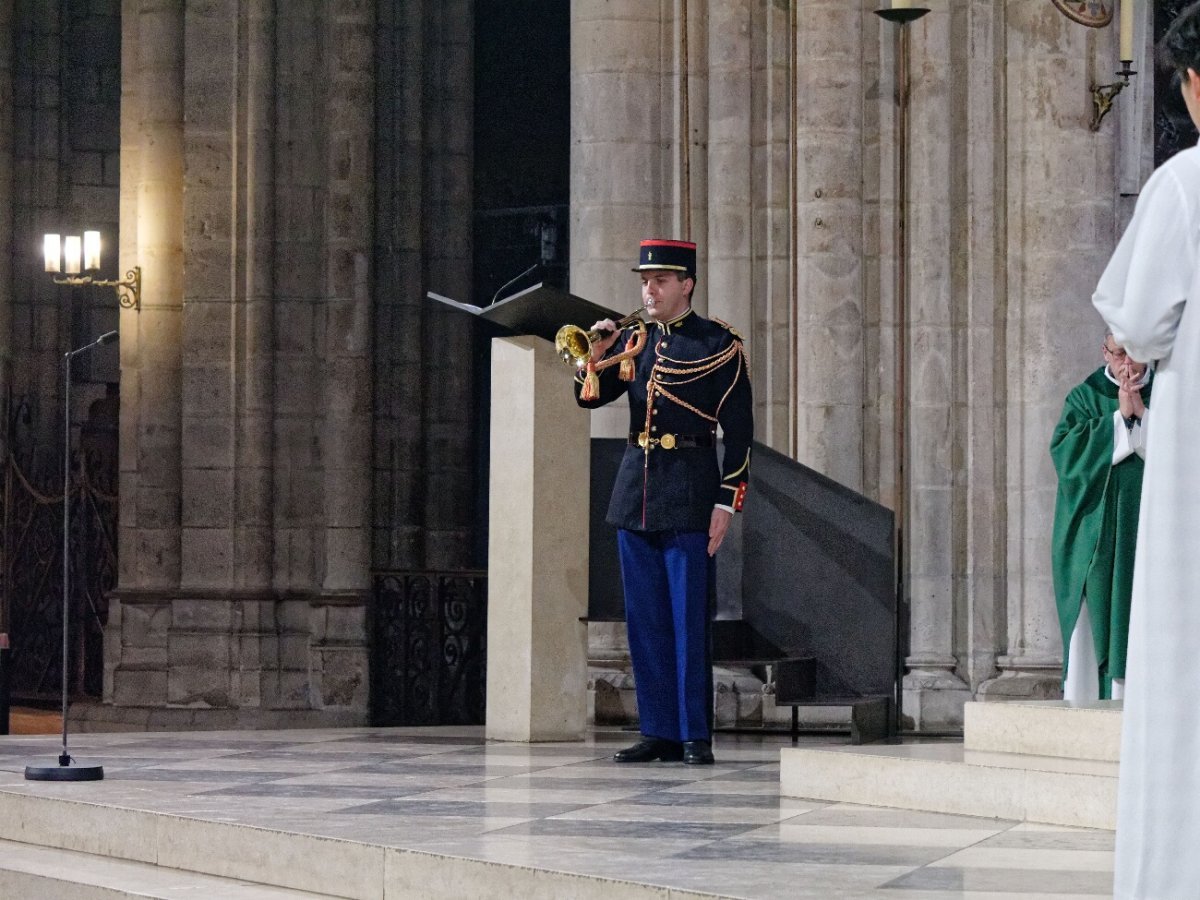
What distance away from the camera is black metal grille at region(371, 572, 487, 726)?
15273mm

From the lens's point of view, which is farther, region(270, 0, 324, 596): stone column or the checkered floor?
region(270, 0, 324, 596): stone column

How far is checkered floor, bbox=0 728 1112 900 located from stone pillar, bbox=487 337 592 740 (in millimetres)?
206

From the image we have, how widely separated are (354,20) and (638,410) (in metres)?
8.10

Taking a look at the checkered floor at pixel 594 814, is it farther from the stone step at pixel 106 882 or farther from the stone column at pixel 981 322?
the stone column at pixel 981 322

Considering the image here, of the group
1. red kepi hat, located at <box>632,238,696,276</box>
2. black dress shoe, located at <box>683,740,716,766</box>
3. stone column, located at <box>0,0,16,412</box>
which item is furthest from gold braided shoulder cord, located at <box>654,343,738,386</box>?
stone column, located at <box>0,0,16,412</box>

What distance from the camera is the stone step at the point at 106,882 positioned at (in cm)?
608

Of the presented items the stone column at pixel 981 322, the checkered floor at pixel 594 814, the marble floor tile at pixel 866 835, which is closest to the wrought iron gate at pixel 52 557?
the checkered floor at pixel 594 814

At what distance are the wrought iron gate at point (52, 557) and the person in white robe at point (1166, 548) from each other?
1312 centimetres

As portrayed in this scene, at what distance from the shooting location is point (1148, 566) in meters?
4.26

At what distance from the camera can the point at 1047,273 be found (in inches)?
398

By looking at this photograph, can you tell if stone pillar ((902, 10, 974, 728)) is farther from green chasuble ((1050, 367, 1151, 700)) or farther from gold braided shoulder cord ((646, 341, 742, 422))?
gold braided shoulder cord ((646, 341, 742, 422))

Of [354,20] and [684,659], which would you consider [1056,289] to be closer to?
[684,659]

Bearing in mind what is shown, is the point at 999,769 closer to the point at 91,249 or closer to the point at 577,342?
the point at 577,342

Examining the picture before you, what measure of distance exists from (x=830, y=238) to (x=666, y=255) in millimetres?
2777
